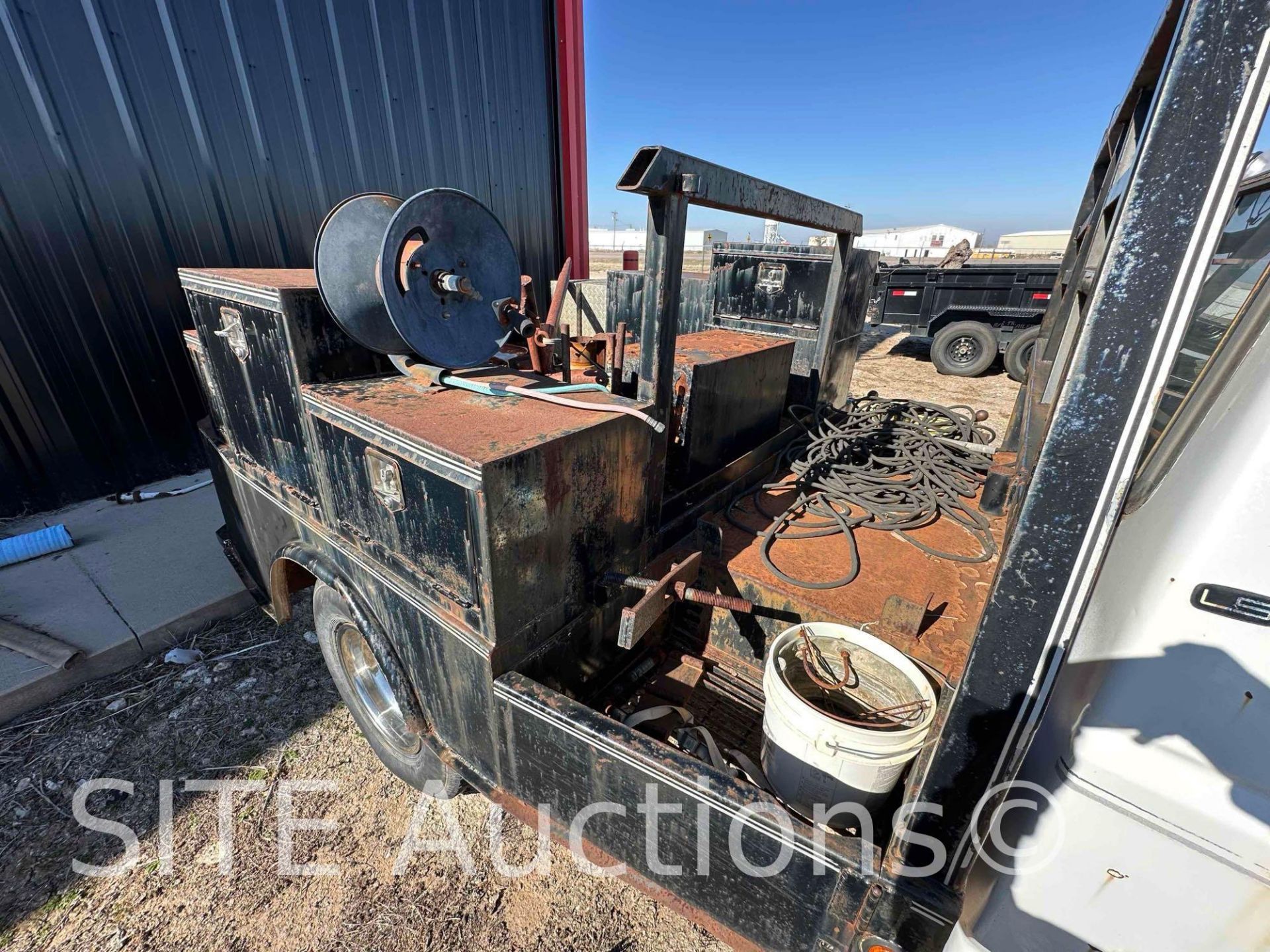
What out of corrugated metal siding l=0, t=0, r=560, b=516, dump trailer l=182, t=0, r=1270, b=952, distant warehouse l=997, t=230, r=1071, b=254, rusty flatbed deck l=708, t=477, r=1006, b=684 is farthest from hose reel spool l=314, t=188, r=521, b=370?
distant warehouse l=997, t=230, r=1071, b=254

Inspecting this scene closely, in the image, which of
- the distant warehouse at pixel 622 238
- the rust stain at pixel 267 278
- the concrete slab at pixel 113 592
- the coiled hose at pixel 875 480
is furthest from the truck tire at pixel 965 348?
the distant warehouse at pixel 622 238

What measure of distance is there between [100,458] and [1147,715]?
6.36 m

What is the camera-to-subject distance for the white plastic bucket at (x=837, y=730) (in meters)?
1.45

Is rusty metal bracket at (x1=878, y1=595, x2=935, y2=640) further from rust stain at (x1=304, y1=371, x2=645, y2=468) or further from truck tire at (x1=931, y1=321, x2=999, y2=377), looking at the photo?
truck tire at (x1=931, y1=321, x2=999, y2=377)

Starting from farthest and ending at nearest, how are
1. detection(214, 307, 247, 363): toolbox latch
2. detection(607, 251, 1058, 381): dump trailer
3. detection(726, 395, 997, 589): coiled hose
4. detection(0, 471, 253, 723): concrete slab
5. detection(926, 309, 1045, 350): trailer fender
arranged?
detection(926, 309, 1045, 350): trailer fender < detection(607, 251, 1058, 381): dump trailer < detection(0, 471, 253, 723): concrete slab < detection(726, 395, 997, 589): coiled hose < detection(214, 307, 247, 363): toolbox latch

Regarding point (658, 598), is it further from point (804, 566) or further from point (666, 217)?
point (666, 217)

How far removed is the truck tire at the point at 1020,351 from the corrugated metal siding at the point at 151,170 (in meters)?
8.65

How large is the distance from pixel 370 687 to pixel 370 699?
56 millimetres

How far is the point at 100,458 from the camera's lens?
439 cm

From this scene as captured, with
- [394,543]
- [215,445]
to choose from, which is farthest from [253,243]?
[394,543]

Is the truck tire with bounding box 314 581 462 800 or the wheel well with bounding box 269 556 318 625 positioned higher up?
the wheel well with bounding box 269 556 318 625

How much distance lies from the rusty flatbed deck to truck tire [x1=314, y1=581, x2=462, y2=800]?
1.24m

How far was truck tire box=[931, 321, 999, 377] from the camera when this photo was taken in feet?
28.6

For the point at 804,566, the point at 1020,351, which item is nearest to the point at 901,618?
the point at 804,566
